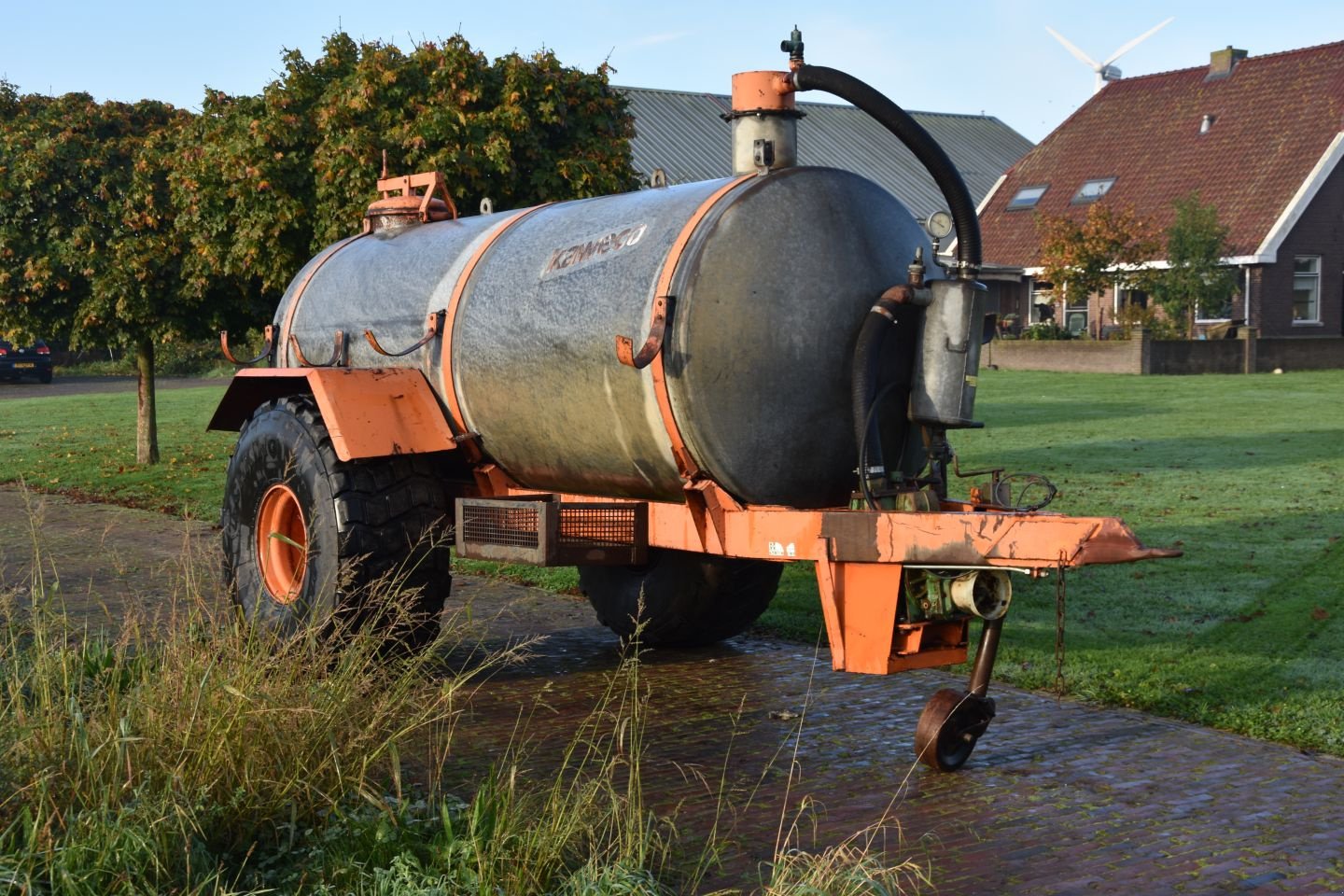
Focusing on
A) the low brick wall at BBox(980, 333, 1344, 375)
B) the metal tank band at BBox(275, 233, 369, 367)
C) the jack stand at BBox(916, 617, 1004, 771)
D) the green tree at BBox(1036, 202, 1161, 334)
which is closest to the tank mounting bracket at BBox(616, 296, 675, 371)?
the jack stand at BBox(916, 617, 1004, 771)

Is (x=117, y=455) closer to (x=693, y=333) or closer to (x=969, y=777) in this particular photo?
(x=693, y=333)

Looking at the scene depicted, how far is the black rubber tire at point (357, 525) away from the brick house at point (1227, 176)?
1301 inches

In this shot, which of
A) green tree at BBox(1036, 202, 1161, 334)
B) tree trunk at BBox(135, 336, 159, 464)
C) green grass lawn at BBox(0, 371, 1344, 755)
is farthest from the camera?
green tree at BBox(1036, 202, 1161, 334)

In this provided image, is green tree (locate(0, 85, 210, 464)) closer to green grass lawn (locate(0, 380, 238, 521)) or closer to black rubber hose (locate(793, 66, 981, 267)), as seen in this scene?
green grass lawn (locate(0, 380, 238, 521))

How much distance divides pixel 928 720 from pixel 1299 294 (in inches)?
1493

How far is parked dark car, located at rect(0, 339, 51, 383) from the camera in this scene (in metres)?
46.2

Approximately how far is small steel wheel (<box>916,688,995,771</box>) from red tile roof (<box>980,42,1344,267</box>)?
34.8 metres

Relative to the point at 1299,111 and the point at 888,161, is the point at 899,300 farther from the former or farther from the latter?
the point at 888,161

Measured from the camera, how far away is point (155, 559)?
1200cm

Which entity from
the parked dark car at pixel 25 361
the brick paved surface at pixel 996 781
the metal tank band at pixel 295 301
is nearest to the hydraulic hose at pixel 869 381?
the brick paved surface at pixel 996 781

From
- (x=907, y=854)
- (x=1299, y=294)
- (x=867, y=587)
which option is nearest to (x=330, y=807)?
(x=907, y=854)

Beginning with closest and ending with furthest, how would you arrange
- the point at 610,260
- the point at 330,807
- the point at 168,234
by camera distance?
1. the point at 330,807
2. the point at 610,260
3. the point at 168,234

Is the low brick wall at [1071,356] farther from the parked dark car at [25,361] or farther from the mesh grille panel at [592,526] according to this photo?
the mesh grille panel at [592,526]

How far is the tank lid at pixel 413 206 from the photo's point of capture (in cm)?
891
